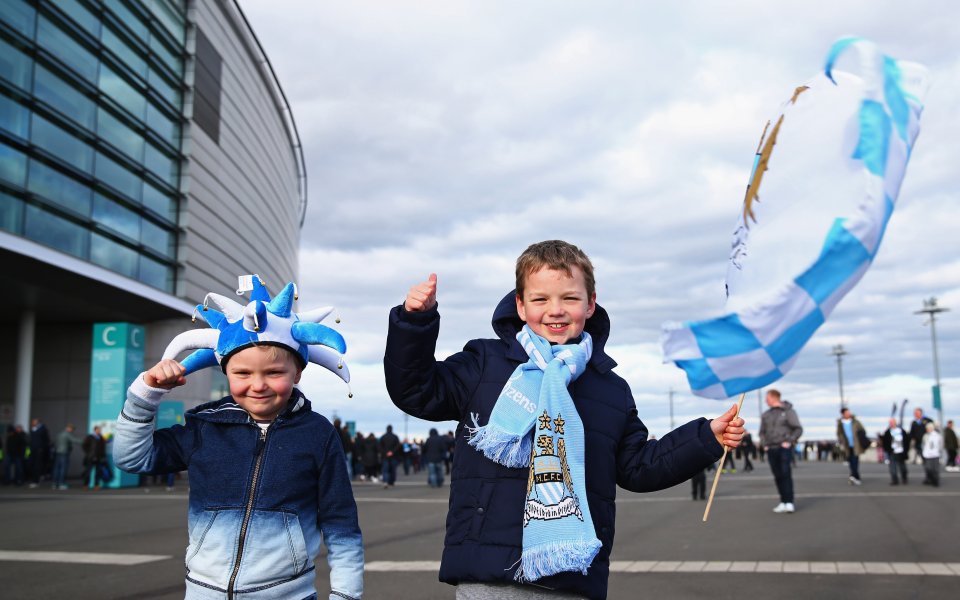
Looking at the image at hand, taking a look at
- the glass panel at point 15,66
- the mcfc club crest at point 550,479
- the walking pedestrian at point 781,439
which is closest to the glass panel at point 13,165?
the glass panel at point 15,66

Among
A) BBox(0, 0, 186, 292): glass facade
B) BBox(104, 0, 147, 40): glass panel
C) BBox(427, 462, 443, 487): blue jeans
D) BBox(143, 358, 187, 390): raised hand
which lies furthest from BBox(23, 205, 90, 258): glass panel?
BBox(143, 358, 187, 390): raised hand

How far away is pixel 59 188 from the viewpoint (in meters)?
27.2

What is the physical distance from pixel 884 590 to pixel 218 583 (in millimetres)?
5523

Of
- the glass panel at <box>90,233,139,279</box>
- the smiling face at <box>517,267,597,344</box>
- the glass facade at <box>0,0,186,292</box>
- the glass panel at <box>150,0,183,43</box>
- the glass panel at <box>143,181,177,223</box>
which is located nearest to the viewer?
the smiling face at <box>517,267,597,344</box>

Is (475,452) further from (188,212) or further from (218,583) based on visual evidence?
(188,212)

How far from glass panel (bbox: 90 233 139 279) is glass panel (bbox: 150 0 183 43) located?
9.49m

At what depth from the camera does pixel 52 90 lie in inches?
1069

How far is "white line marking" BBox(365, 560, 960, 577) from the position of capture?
737cm

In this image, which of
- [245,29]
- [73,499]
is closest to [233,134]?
[245,29]

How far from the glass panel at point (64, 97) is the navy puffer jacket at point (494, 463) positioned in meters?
27.5

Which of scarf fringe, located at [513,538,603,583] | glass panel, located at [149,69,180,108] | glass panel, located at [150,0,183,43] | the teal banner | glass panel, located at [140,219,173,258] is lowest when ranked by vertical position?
scarf fringe, located at [513,538,603,583]

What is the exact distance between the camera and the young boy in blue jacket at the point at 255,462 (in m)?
2.92

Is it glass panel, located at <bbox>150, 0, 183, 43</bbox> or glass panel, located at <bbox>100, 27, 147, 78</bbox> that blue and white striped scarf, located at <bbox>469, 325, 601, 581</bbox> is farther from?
glass panel, located at <bbox>150, 0, 183, 43</bbox>

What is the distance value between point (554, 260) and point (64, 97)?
2903 cm
